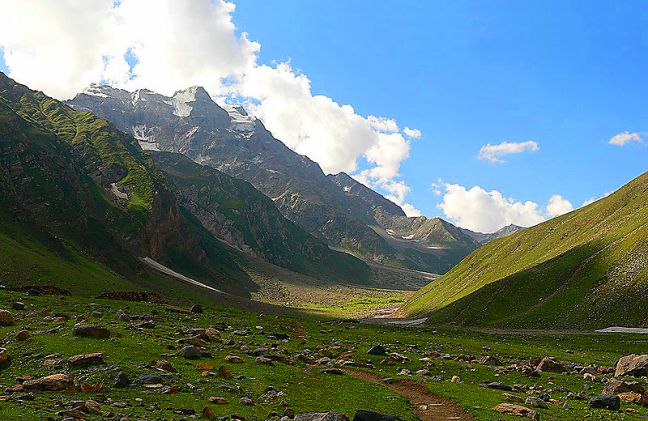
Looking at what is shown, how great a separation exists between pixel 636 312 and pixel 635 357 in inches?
2688

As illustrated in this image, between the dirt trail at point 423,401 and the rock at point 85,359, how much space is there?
16.1 metres

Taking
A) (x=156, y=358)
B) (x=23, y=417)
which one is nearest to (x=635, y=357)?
(x=156, y=358)

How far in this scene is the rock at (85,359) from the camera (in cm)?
2431

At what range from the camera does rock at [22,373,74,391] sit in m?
20.2

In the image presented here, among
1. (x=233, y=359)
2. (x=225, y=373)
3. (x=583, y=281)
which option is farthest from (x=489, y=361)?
(x=583, y=281)

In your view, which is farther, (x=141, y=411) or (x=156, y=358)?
(x=156, y=358)

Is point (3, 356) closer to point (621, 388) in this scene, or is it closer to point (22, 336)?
point (22, 336)

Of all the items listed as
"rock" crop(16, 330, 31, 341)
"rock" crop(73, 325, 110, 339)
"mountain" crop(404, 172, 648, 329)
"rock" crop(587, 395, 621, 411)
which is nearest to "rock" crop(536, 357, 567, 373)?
"rock" crop(587, 395, 621, 411)

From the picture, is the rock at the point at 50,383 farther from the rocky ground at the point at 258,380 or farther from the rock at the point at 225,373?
the rock at the point at 225,373

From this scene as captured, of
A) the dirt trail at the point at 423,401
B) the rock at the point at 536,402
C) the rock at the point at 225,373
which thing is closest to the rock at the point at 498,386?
the dirt trail at the point at 423,401

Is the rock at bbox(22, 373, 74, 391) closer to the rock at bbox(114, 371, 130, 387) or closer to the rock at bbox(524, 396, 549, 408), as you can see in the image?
the rock at bbox(114, 371, 130, 387)

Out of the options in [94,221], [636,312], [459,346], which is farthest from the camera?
[94,221]

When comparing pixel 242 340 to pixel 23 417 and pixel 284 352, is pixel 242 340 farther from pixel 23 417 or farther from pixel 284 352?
pixel 23 417

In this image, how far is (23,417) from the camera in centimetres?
1578
